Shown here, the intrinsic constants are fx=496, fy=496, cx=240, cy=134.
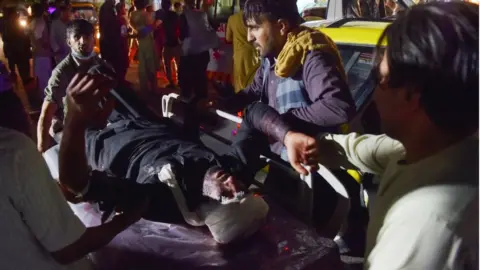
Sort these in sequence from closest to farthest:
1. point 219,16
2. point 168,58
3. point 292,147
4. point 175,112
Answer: point 292,147 < point 175,112 < point 168,58 < point 219,16

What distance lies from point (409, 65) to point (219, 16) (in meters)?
8.50

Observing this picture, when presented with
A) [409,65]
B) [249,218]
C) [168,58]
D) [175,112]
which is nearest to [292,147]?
[249,218]

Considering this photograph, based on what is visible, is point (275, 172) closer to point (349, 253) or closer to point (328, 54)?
point (349, 253)

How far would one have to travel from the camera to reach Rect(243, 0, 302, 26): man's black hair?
8.10ft

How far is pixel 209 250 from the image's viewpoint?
220 centimetres

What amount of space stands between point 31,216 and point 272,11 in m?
1.56

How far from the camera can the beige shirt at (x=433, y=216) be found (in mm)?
1022

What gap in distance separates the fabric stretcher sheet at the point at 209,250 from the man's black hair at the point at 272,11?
102 cm

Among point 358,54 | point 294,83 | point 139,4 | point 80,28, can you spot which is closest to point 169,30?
point 139,4

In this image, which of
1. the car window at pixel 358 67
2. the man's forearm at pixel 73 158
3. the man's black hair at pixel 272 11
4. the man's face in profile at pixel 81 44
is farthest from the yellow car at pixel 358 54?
the man's forearm at pixel 73 158

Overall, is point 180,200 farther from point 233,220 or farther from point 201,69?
point 201,69

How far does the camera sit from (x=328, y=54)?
233 centimetres

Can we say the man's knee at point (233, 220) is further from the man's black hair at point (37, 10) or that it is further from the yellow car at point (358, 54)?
the man's black hair at point (37, 10)

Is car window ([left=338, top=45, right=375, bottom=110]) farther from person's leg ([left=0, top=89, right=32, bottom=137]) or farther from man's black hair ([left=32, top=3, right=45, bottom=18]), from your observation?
man's black hair ([left=32, top=3, right=45, bottom=18])
